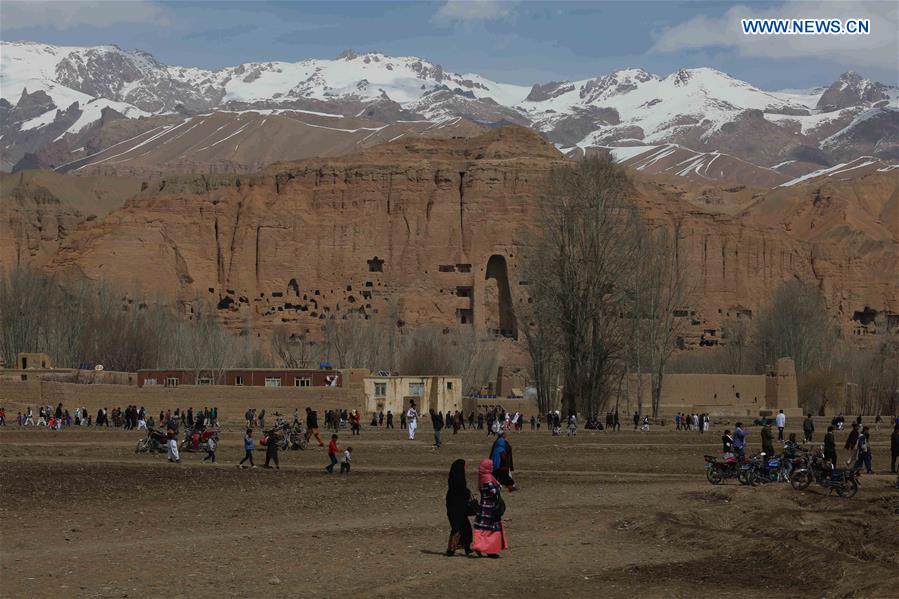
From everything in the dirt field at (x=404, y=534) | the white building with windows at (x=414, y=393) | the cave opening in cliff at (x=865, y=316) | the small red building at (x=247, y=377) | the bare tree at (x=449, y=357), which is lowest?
the dirt field at (x=404, y=534)

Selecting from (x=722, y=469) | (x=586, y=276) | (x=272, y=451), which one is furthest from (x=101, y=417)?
(x=722, y=469)

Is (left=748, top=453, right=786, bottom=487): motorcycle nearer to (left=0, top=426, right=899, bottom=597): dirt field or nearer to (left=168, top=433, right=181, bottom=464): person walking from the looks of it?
(left=0, top=426, right=899, bottom=597): dirt field

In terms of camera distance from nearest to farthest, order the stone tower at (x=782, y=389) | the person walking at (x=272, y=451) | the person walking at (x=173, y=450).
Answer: the person walking at (x=272, y=451)
the person walking at (x=173, y=450)
the stone tower at (x=782, y=389)

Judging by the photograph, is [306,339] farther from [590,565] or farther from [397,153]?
[590,565]

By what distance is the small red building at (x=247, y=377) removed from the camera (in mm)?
74312

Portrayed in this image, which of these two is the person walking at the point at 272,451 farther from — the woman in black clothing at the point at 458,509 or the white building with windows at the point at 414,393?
the white building with windows at the point at 414,393

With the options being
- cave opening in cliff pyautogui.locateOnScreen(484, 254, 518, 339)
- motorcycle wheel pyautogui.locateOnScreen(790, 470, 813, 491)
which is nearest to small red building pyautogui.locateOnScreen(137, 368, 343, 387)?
motorcycle wheel pyautogui.locateOnScreen(790, 470, 813, 491)

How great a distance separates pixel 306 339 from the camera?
141 metres

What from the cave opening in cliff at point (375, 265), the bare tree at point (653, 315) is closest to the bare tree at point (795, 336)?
the bare tree at point (653, 315)

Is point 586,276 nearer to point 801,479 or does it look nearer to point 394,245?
point 801,479

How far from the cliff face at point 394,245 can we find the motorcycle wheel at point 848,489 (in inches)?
4452

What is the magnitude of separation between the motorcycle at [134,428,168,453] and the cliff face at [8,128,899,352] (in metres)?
101

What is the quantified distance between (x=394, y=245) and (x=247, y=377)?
79.2 metres

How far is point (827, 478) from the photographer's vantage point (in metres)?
30.9
